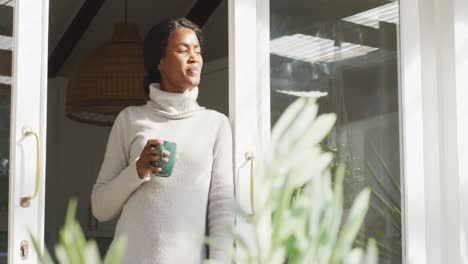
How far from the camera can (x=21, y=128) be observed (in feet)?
8.82

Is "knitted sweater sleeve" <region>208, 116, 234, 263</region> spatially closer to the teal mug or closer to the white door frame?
the teal mug

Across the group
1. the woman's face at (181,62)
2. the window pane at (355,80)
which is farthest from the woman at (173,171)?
the window pane at (355,80)

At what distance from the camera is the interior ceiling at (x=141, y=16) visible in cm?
668

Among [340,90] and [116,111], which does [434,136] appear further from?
[116,111]

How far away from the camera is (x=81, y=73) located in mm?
5059

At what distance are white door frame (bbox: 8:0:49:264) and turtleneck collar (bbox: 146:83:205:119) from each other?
41 cm

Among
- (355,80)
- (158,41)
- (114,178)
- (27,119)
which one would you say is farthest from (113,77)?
(27,119)

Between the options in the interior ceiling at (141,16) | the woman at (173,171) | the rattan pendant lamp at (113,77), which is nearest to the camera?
the woman at (173,171)

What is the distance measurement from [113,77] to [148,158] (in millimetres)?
2279

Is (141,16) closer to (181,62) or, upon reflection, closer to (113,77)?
(113,77)

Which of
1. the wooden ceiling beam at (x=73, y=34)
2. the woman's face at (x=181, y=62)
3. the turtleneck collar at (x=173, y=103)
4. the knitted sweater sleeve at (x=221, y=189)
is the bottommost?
the knitted sweater sleeve at (x=221, y=189)

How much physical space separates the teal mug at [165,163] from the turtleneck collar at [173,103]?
257 millimetres

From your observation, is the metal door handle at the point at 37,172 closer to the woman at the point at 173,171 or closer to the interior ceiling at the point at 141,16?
the woman at the point at 173,171

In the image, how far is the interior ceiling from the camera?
6680mm
